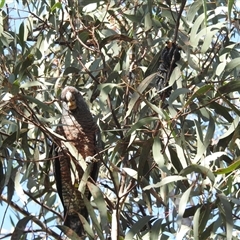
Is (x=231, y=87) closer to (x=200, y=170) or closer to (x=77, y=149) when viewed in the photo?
(x=200, y=170)

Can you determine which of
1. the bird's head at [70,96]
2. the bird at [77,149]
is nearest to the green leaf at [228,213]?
the bird at [77,149]

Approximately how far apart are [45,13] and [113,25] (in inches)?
12.1

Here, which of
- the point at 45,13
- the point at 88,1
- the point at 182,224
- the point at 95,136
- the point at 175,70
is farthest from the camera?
the point at 45,13

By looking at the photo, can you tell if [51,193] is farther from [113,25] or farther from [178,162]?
[178,162]

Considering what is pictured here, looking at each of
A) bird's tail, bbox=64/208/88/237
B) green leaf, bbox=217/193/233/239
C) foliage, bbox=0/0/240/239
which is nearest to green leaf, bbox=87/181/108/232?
foliage, bbox=0/0/240/239

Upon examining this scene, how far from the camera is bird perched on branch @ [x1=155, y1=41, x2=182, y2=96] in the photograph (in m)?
2.11

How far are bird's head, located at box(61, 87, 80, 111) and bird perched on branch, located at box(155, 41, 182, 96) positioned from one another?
0.61m

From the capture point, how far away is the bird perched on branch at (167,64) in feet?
6.91

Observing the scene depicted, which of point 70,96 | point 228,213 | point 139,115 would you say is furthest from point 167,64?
point 70,96

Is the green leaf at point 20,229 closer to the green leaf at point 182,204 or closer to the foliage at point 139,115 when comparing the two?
the foliage at point 139,115

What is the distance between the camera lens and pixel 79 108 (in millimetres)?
2857

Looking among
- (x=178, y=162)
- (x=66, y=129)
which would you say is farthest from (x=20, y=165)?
(x=178, y=162)

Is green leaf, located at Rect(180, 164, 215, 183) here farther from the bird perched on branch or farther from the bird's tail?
the bird's tail

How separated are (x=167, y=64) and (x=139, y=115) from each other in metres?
0.19
